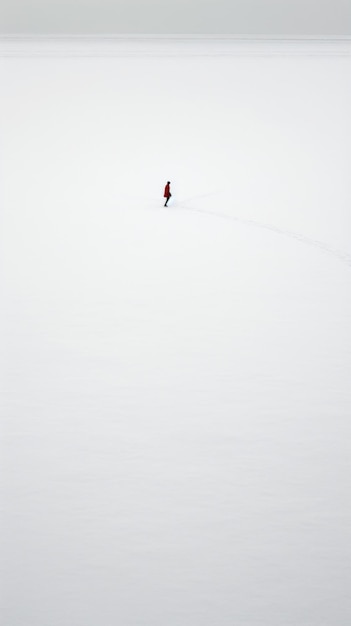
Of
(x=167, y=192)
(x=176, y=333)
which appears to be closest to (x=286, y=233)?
(x=167, y=192)

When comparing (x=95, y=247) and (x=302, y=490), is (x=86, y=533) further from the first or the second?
(x=95, y=247)

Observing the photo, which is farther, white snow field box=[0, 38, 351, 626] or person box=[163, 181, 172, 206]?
person box=[163, 181, 172, 206]

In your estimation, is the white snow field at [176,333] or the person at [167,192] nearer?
the white snow field at [176,333]

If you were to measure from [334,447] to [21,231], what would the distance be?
6.26 ft

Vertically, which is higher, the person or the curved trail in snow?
the person

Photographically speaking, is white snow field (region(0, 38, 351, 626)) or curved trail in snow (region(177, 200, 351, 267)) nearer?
white snow field (region(0, 38, 351, 626))

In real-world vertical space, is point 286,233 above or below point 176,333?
above

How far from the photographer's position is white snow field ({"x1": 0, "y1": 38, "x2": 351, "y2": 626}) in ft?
9.23

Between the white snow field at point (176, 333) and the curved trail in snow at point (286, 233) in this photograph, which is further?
the curved trail in snow at point (286, 233)

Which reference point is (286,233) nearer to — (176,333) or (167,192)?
(167,192)

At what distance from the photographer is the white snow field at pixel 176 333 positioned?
2.81 m

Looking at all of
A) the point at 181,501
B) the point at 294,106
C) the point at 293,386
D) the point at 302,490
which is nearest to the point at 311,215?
the point at 294,106

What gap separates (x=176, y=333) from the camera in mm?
2920

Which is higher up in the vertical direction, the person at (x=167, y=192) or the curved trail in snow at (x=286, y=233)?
the person at (x=167, y=192)
